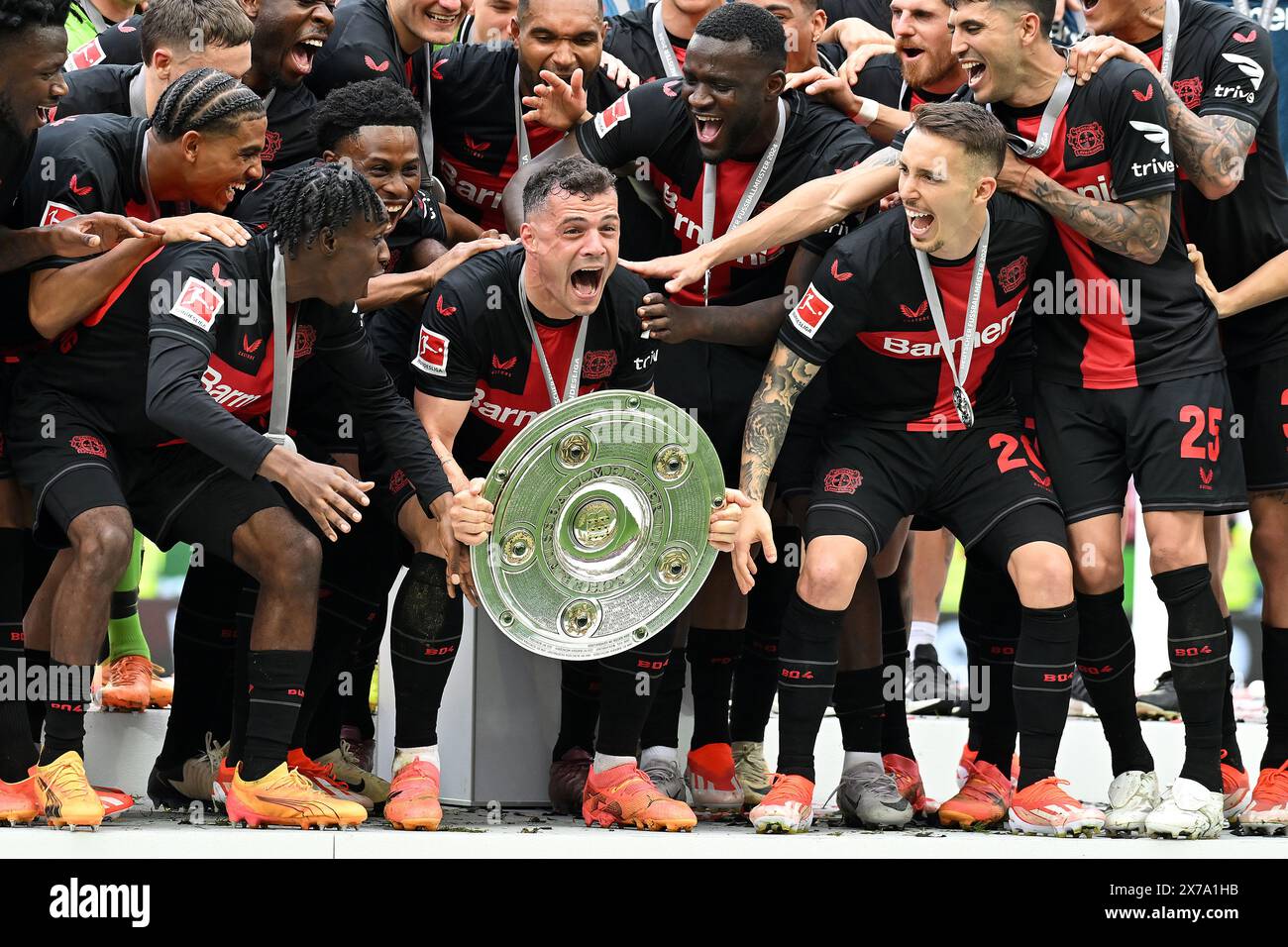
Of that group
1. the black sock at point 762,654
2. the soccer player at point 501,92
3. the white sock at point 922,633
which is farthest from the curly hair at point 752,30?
the white sock at point 922,633

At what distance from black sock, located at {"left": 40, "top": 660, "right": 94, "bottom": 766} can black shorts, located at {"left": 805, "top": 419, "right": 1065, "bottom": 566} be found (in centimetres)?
220

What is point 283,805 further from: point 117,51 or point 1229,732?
point 1229,732

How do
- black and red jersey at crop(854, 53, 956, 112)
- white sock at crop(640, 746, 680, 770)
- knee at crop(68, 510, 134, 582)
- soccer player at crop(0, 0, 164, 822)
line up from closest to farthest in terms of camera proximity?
knee at crop(68, 510, 134, 582) → soccer player at crop(0, 0, 164, 822) → white sock at crop(640, 746, 680, 770) → black and red jersey at crop(854, 53, 956, 112)

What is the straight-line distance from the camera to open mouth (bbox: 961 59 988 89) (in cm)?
517

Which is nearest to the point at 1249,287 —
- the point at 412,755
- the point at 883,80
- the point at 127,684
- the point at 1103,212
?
the point at 1103,212

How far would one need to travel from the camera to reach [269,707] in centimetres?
469

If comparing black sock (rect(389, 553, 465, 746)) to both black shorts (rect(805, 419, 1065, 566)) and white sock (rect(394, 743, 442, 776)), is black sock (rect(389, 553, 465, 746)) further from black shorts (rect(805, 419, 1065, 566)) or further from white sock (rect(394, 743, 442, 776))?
black shorts (rect(805, 419, 1065, 566))

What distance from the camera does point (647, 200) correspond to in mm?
5758

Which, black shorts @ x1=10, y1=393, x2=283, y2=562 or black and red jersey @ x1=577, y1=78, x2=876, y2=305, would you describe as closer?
black shorts @ x1=10, y1=393, x2=283, y2=562

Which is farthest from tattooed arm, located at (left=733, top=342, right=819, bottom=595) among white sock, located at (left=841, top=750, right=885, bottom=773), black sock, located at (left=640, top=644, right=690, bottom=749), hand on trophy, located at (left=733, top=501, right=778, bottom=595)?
white sock, located at (left=841, top=750, right=885, bottom=773)

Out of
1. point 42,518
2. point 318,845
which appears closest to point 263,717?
point 318,845
